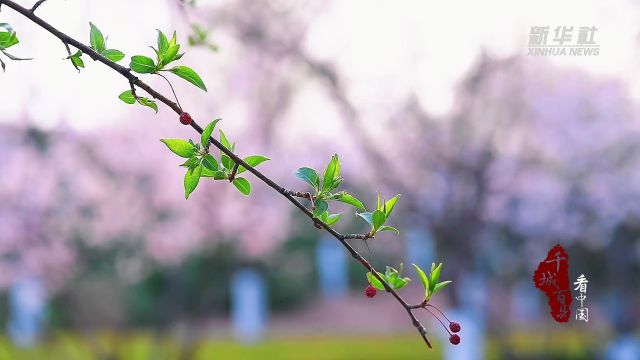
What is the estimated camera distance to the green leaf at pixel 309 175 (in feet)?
1.79

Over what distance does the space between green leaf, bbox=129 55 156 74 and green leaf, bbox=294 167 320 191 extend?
13 cm

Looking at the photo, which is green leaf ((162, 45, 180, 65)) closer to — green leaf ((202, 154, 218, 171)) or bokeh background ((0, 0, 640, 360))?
green leaf ((202, 154, 218, 171))

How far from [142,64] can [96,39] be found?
57 millimetres

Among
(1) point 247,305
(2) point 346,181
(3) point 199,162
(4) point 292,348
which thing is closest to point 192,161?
(3) point 199,162

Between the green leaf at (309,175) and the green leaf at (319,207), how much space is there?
1 centimetres

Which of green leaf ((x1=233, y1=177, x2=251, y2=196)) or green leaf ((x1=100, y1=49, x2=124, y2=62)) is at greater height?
green leaf ((x1=100, y1=49, x2=124, y2=62))

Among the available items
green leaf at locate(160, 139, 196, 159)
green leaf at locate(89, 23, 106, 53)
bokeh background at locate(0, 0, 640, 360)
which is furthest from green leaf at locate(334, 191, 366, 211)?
bokeh background at locate(0, 0, 640, 360)

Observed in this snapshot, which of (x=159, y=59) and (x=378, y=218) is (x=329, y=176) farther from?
(x=159, y=59)

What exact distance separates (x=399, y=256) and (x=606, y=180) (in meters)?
3.77

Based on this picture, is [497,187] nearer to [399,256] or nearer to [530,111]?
[530,111]

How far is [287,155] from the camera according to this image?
677cm

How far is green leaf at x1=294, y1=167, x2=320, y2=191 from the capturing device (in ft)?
1.79

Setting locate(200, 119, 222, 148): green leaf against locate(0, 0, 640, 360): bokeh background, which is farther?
locate(0, 0, 640, 360): bokeh background

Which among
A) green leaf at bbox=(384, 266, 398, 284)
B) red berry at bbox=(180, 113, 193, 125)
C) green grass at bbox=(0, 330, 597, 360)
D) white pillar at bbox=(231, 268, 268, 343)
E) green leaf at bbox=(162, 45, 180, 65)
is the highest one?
white pillar at bbox=(231, 268, 268, 343)
